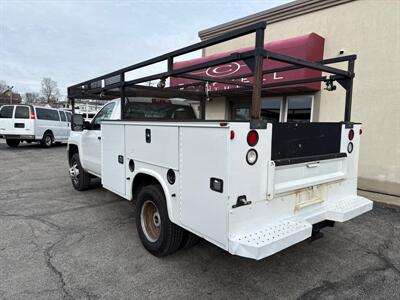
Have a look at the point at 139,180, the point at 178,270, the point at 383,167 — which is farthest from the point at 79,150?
the point at 383,167

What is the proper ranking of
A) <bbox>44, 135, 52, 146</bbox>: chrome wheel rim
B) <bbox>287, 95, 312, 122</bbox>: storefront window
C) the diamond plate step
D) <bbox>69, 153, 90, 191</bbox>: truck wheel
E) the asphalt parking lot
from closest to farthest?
the diamond plate step < the asphalt parking lot < <bbox>69, 153, 90, 191</bbox>: truck wheel < <bbox>287, 95, 312, 122</bbox>: storefront window < <bbox>44, 135, 52, 146</bbox>: chrome wheel rim

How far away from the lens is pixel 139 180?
3.79 m

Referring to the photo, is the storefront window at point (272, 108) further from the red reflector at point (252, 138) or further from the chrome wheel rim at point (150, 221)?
the red reflector at point (252, 138)

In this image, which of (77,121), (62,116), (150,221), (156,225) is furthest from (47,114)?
(156,225)

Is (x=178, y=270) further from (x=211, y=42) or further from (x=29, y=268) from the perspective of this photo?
(x=211, y=42)

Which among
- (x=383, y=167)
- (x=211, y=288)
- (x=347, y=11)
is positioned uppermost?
(x=347, y=11)

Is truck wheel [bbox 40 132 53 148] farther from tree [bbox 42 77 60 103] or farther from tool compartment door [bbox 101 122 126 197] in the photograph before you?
tree [bbox 42 77 60 103]

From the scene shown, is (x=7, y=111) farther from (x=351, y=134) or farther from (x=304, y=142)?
(x=351, y=134)

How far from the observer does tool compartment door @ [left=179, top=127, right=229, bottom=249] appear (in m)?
2.33

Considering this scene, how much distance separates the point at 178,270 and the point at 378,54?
6453 millimetres

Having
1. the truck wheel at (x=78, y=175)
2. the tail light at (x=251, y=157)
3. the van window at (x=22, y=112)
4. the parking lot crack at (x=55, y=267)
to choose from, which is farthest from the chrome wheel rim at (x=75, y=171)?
the van window at (x=22, y=112)

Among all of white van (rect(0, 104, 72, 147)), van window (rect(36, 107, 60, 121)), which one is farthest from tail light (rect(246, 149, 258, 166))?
van window (rect(36, 107, 60, 121))

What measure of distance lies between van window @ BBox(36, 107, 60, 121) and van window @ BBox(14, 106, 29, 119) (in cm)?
51

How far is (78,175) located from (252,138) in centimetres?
505
